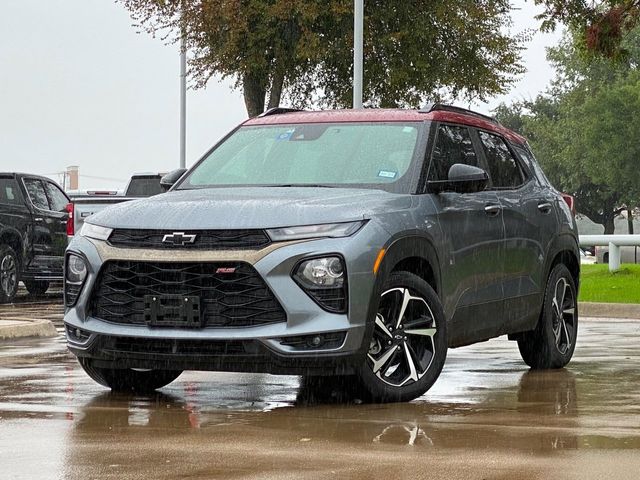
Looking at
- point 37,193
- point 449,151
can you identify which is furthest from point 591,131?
point 449,151

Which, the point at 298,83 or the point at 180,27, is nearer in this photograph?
the point at 180,27

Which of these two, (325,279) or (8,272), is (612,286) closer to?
(8,272)

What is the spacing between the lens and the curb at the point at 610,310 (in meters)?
19.7

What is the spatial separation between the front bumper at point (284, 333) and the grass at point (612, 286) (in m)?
13.0

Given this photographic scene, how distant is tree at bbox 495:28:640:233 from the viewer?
3157 inches

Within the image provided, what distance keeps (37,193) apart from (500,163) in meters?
14.2

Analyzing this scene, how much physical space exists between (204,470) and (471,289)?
387 centimetres

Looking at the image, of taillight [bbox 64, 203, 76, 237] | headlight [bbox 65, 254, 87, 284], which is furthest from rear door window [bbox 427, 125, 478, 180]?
taillight [bbox 64, 203, 76, 237]

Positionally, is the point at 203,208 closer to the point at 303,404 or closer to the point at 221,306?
the point at 221,306

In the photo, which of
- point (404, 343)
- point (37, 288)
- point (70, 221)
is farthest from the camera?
point (37, 288)

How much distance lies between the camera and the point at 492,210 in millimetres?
10438

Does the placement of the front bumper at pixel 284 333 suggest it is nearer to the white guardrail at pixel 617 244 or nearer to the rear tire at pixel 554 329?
the rear tire at pixel 554 329

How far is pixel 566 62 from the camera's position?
90875mm

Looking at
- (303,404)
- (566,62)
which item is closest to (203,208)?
(303,404)
